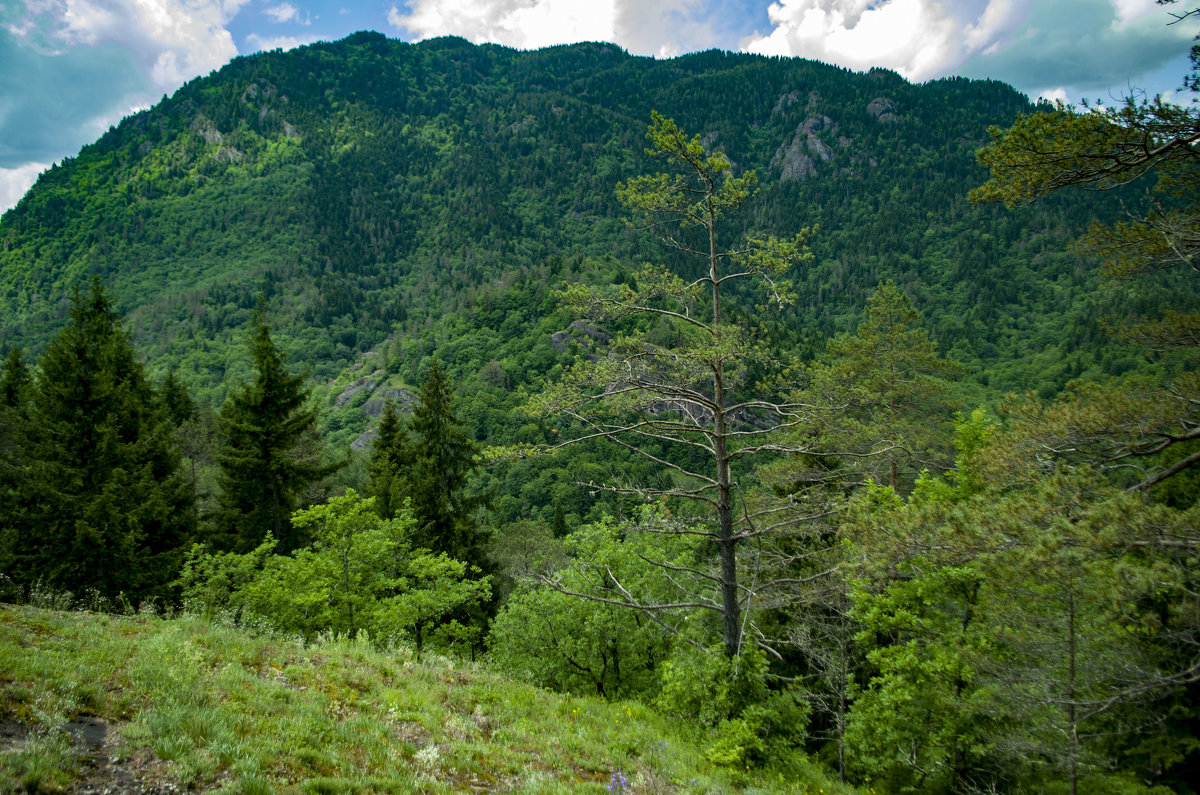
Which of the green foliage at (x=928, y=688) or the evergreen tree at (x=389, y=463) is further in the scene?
the evergreen tree at (x=389, y=463)

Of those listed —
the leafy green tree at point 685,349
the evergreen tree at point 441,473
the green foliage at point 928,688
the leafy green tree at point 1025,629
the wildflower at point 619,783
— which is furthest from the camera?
the evergreen tree at point 441,473

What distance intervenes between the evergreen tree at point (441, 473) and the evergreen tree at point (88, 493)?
305 inches

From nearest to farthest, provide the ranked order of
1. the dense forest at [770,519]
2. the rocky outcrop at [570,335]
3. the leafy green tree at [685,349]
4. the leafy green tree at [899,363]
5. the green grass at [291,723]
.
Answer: the green grass at [291,723]
the dense forest at [770,519]
the leafy green tree at [685,349]
the leafy green tree at [899,363]
the rocky outcrop at [570,335]

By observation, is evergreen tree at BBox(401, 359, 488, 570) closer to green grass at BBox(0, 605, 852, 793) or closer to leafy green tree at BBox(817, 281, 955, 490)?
green grass at BBox(0, 605, 852, 793)

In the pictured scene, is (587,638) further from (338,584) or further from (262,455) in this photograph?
(262,455)

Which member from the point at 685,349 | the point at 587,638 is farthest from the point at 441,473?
the point at 685,349

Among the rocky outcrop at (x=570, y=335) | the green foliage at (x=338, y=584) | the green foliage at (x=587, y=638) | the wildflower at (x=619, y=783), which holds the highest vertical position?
the rocky outcrop at (x=570, y=335)

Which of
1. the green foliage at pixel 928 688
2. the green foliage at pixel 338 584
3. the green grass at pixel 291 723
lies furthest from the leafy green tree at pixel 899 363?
the green foliage at pixel 338 584

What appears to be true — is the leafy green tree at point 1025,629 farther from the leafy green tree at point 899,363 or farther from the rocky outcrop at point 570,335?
the rocky outcrop at point 570,335

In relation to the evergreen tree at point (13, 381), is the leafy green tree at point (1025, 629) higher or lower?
lower

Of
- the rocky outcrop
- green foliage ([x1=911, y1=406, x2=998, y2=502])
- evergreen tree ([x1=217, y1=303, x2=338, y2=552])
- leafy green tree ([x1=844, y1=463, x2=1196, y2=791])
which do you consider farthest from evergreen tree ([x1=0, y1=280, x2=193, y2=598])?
the rocky outcrop

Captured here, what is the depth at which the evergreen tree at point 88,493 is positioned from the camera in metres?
15.8

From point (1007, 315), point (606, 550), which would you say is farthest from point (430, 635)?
point (1007, 315)

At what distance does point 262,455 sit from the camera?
19.2 metres
